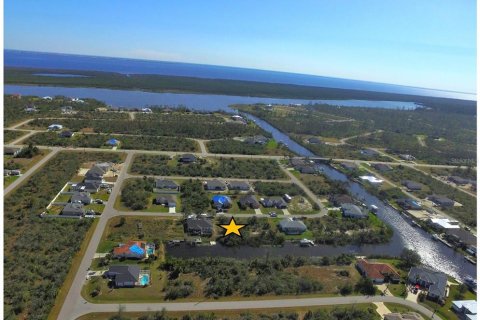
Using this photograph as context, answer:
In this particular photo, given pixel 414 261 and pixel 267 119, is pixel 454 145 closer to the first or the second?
pixel 267 119

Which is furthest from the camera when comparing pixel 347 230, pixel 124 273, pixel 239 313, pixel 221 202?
pixel 221 202

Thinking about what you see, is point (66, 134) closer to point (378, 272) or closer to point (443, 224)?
point (378, 272)

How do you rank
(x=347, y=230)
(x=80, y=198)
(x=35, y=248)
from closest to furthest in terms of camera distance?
(x=35, y=248) → (x=347, y=230) → (x=80, y=198)

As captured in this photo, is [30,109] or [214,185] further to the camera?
[30,109]

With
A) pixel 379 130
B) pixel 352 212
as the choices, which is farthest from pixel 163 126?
pixel 379 130

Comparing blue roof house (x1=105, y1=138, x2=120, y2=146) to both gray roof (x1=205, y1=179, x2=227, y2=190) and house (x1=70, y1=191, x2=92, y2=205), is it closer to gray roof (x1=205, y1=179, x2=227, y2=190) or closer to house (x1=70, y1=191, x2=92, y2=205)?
house (x1=70, y1=191, x2=92, y2=205)

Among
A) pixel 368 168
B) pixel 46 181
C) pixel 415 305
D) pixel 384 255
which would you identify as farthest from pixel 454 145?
pixel 46 181

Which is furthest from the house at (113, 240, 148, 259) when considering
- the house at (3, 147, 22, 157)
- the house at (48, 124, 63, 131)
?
the house at (48, 124, 63, 131)

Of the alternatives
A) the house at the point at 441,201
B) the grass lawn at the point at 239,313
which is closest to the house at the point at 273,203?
the grass lawn at the point at 239,313
